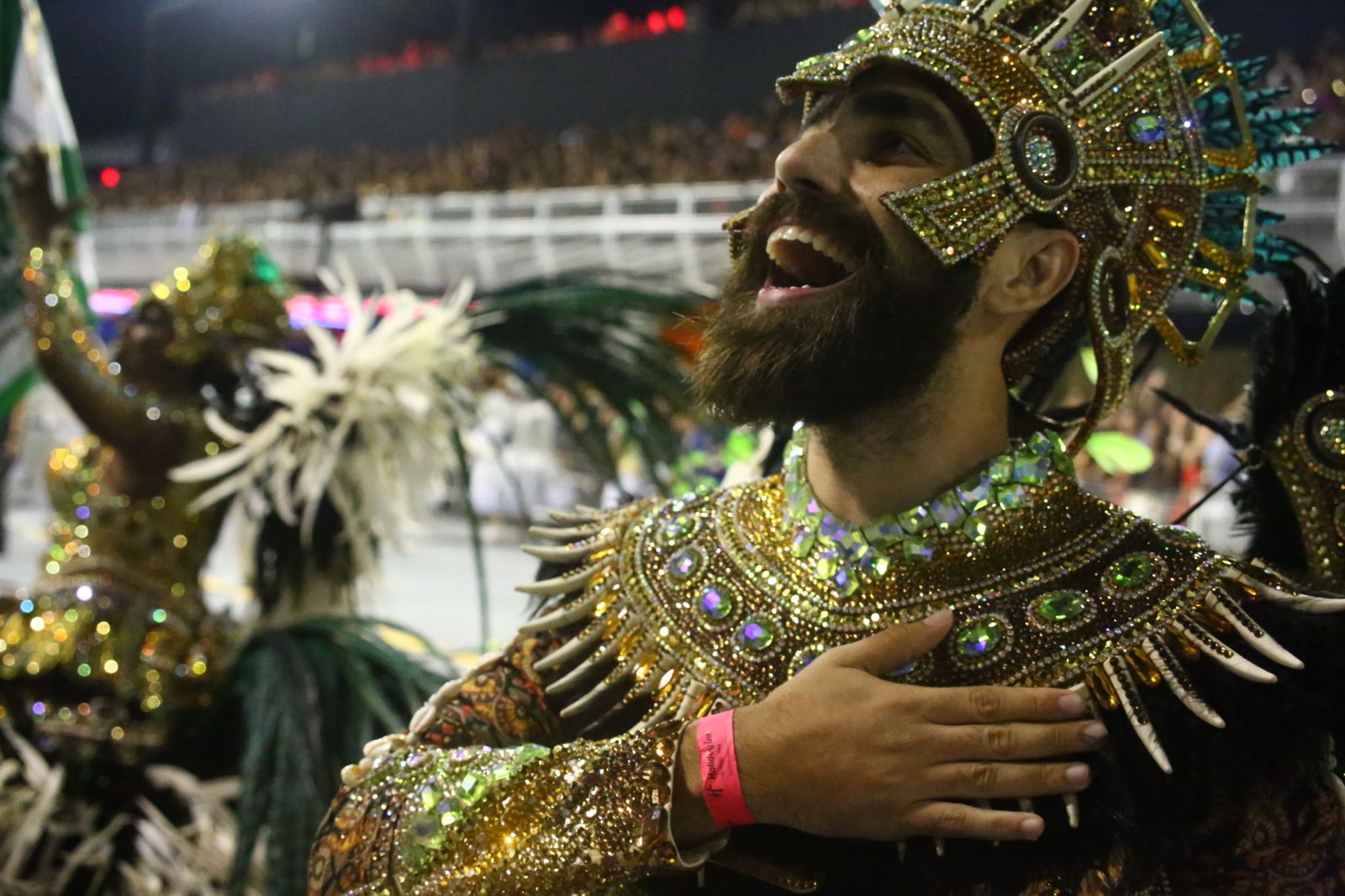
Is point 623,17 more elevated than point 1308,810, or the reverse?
point 623,17

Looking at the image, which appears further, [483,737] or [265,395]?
[265,395]

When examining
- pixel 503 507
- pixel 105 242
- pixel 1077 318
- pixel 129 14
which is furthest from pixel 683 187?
pixel 105 242

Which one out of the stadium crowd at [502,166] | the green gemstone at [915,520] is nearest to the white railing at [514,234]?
the stadium crowd at [502,166]

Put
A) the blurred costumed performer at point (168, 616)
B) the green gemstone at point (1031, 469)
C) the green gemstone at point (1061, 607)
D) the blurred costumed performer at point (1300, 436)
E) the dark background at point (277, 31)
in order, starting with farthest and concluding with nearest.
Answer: the dark background at point (277, 31), the blurred costumed performer at point (168, 616), the blurred costumed performer at point (1300, 436), the green gemstone at point (1031, 469), the green gemstone at point (1061, 607)

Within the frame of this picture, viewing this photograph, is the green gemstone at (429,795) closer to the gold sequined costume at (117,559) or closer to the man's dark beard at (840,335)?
the man's dark beard at (840,335)

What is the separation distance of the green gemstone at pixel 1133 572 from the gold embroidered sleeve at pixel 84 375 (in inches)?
84.4

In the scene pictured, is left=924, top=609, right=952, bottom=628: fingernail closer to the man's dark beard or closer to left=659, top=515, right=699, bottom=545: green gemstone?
the man's dark beard

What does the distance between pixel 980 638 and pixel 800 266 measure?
413 millimetres

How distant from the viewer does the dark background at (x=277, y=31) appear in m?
3.00

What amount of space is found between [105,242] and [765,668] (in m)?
13.3

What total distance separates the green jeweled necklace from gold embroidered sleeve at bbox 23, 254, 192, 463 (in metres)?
1.87

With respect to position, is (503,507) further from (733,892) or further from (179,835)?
(733,892)

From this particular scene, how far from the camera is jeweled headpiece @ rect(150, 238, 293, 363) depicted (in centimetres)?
288

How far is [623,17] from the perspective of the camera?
10.8 metres
